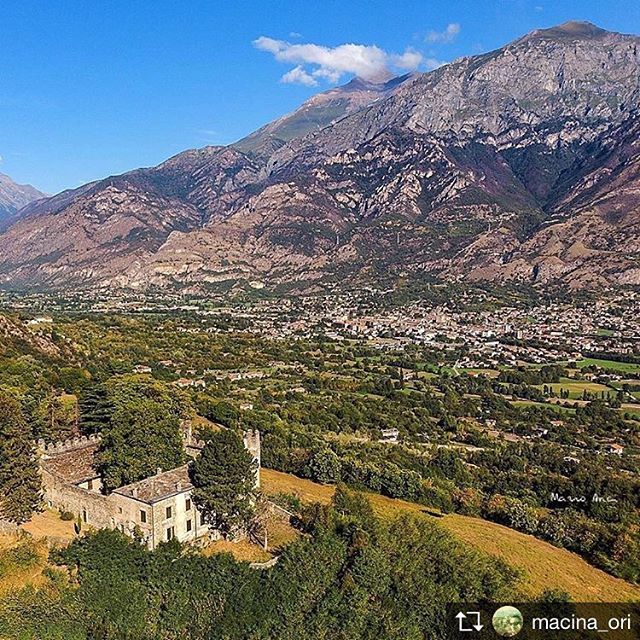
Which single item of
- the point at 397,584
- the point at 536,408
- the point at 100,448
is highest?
the point at 100,448

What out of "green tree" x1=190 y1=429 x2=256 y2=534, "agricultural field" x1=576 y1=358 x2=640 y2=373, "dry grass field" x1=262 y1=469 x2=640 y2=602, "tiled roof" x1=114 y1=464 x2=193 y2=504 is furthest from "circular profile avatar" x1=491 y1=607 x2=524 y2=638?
"agricultural field" x1=576 y1=358 x2=640 y2=373

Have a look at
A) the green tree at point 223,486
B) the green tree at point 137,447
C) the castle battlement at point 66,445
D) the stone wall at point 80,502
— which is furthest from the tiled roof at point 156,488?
the castle battlement at point 66,445

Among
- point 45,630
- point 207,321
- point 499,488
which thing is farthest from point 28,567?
point 207,321

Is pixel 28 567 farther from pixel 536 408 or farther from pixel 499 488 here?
pixel 536 408

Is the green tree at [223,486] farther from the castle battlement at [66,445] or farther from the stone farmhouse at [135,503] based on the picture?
the castle battlement at [66,445]

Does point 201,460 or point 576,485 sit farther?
point 576,485

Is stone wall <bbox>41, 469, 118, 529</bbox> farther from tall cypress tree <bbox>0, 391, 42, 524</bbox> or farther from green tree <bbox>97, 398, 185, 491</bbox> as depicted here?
green tree <bbox>97, 398, 185, 491</bbox>
